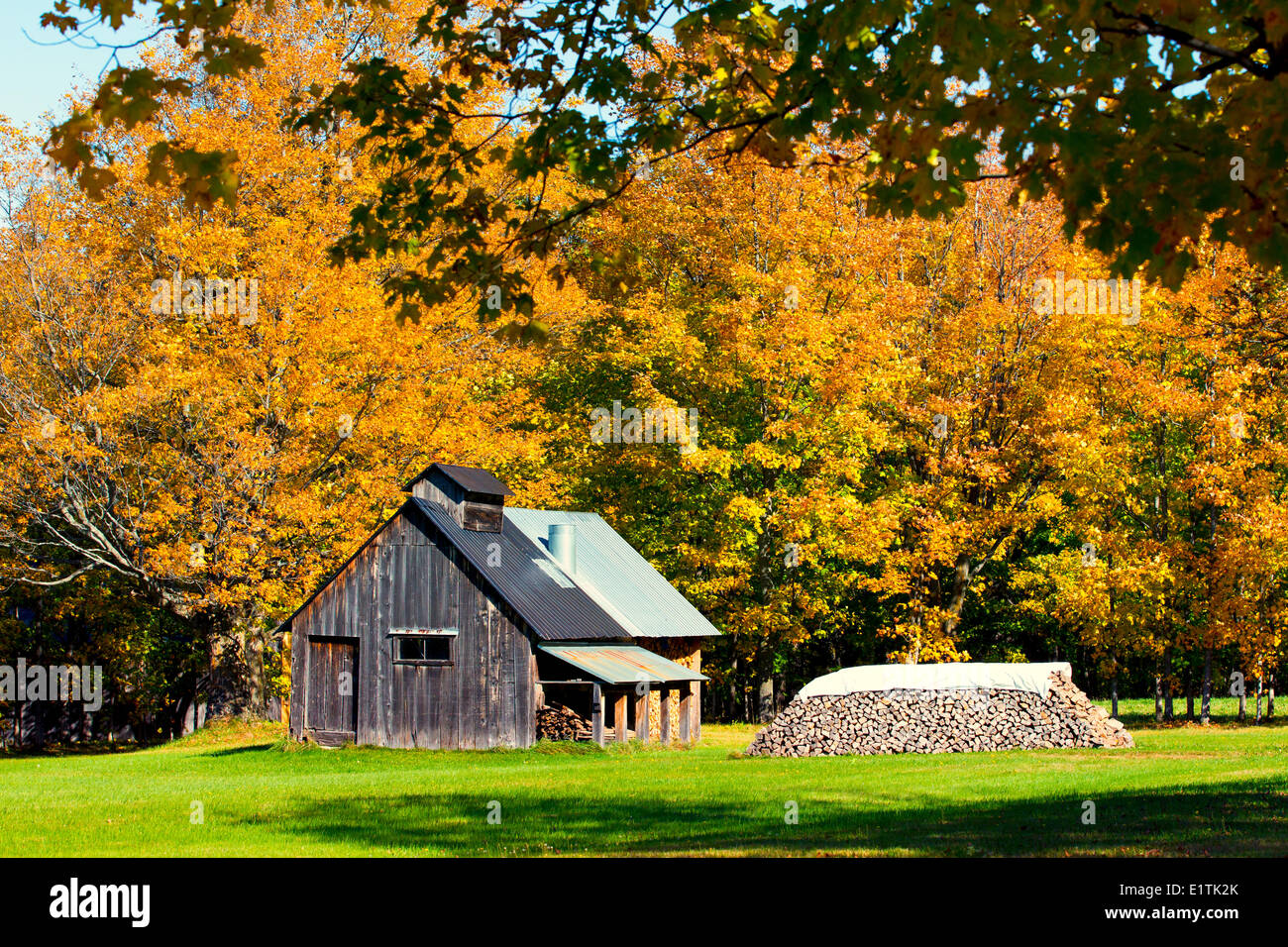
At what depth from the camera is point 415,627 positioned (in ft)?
94.9

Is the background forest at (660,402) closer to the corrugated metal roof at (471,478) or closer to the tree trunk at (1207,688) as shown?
the tree trunk at (1207,688)

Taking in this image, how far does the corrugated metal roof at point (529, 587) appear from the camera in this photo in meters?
28.0

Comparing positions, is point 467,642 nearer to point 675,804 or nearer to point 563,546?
point 563,546

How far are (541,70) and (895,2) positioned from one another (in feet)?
11.9

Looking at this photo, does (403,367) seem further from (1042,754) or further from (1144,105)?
(1144,105)

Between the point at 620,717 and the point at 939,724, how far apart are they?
6977 mm

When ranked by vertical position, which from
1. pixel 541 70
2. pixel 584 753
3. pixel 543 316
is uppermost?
pixel 543 316

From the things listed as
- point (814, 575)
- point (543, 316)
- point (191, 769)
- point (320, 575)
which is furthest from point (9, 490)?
point (814, 575)

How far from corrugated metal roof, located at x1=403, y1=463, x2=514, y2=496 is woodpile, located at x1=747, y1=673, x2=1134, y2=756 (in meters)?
8.72

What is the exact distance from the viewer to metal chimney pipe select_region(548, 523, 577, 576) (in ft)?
103

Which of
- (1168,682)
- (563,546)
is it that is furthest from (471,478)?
(1168,682)

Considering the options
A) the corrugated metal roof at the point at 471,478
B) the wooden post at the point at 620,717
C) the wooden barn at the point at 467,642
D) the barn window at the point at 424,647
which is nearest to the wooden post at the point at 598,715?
the wooden barn at the point at 467,642

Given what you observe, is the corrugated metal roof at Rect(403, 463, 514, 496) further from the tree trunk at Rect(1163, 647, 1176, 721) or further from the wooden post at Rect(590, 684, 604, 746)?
the tree trunk at Rect(1163, 647, 1176, 721)

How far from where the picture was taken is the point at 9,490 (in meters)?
28.5
